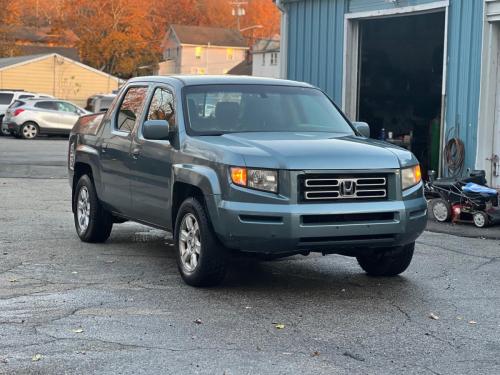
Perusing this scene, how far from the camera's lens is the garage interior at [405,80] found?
54.7ft

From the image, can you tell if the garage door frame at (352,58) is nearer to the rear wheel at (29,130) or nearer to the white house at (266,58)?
the rear wheel at (29,130)

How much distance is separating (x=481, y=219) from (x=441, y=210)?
0.67 m

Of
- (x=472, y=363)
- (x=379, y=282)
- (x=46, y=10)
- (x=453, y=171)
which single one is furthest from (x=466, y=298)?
(x=46, y=10)

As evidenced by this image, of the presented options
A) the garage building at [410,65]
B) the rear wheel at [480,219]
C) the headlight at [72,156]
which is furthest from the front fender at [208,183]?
the garage building at [410,65]

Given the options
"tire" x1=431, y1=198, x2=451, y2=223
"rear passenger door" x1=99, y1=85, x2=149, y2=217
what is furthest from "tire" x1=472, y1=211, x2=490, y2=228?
"rear passenger door" x1=99, y1=85, x2=149, y2=217

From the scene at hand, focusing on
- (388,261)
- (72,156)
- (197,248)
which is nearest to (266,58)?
(72,156)

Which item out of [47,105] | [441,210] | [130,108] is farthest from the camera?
[47,105]

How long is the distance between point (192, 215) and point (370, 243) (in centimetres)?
152

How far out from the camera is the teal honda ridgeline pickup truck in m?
7.14

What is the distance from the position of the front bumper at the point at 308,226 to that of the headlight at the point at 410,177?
289 mm

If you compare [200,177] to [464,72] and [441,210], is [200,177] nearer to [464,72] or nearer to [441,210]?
[441,210]

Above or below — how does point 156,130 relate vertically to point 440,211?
above

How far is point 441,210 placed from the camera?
12461mm

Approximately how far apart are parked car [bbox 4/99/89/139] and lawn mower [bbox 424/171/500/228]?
2470 cm
